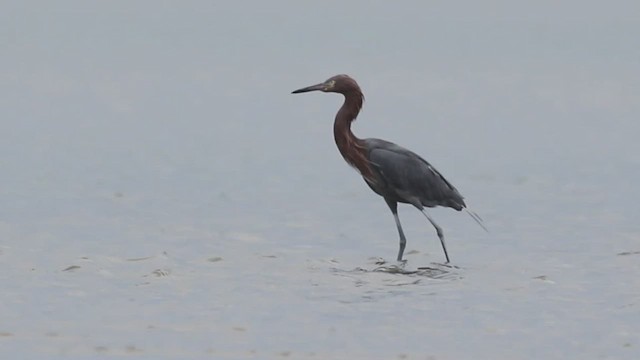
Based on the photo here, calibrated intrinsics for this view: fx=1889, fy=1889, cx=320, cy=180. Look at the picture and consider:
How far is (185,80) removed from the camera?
62031 millimetres

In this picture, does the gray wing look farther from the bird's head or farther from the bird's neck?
the bird's head

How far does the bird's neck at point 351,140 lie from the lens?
16.2 metres

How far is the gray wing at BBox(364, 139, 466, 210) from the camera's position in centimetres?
1608

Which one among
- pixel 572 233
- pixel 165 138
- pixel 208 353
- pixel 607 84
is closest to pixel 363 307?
pixel 208 353

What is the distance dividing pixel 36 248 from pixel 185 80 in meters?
46.3

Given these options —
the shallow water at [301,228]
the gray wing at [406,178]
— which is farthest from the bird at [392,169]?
the shallow water at [301,228]

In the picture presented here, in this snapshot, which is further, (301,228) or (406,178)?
(301,228)

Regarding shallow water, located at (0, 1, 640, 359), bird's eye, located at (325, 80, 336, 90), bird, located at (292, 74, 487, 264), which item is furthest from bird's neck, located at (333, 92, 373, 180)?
shallow water, located at (0, 1, 640, 359)

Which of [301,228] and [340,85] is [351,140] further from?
[301,228]

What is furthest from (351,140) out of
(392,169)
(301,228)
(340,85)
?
(301,228)

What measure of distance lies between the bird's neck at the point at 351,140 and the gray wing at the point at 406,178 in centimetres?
8

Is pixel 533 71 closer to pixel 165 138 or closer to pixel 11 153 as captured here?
pixel 165 138

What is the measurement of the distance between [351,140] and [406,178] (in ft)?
1.92

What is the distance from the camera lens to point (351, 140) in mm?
16250
